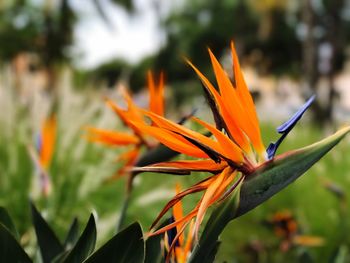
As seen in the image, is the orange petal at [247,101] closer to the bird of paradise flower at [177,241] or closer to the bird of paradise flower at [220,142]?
the bird of paradise flower at [220,142]

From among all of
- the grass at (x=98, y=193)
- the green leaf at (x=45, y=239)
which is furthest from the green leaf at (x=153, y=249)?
the grass at (x=98, y=193)

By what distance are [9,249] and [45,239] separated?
12 cm

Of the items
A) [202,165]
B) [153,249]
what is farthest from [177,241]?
[202,165]

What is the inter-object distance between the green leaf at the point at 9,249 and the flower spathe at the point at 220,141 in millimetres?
136

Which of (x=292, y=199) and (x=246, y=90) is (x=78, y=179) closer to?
(x=292, y=199)

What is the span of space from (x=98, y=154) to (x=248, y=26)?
79.2 feet

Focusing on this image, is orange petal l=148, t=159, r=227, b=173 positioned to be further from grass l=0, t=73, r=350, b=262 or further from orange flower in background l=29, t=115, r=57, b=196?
grass l=0, t=73, r=350, b=262

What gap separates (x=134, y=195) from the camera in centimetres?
263

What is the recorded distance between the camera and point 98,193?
8.39ft

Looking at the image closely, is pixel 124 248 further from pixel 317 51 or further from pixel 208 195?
pixel 317 51

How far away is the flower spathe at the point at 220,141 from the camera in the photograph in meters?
0.54

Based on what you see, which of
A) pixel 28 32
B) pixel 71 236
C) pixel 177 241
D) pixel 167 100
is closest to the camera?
pixel 177 241

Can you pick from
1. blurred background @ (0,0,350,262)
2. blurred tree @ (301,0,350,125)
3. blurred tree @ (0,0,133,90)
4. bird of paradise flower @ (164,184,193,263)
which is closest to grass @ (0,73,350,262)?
blurred background @ (0,0,350,262)

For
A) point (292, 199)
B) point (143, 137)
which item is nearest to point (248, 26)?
point (292, 199)
